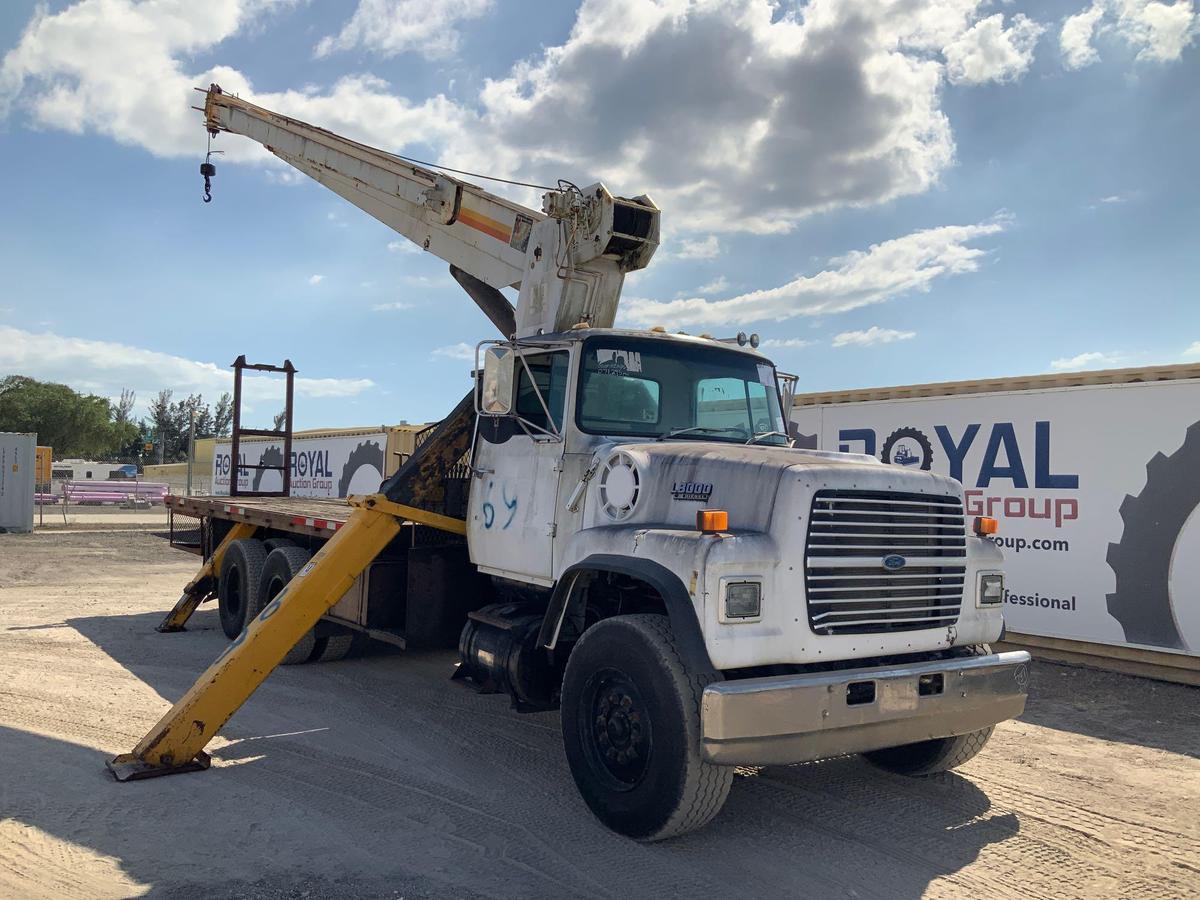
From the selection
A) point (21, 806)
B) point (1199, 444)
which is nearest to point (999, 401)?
point (1199, 444)

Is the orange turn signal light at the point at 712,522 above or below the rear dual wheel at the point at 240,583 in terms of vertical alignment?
above

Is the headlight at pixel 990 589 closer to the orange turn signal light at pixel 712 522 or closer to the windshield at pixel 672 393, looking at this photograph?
the windshield at pixel 672 393

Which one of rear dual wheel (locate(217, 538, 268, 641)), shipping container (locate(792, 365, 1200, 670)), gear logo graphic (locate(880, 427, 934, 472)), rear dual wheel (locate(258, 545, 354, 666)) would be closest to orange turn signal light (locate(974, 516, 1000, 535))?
shipping container (locate(792, 365, 1200, 670))

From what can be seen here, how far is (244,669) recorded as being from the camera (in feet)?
19.1

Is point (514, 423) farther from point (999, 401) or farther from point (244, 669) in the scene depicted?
point (999, 401)

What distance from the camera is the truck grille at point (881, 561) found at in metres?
4.31

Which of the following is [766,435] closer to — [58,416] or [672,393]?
[672,393]

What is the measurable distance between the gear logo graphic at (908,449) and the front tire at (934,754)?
5173 mm

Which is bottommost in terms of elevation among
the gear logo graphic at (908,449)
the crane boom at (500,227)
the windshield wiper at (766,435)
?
the windshield wiper at (766,435)

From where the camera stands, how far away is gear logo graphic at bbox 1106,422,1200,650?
8.27 metres

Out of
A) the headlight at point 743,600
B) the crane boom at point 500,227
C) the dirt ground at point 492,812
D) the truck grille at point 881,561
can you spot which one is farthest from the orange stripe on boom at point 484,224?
the headlight at point 743,600

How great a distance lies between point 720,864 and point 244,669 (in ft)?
10.9

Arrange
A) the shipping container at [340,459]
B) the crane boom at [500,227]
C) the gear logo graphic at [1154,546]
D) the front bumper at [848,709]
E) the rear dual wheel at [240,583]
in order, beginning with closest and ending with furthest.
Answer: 1. the front bumper at [848,709]
2. the crane boom at [500,227]
3. the gear logo graphic at [1154,546]
4. the rear dual wheel at [240,583]
5. the shipping container at [340,459]

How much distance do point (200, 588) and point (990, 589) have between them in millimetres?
8506
